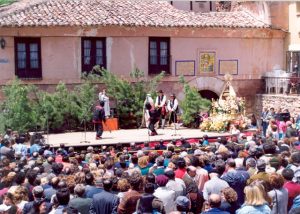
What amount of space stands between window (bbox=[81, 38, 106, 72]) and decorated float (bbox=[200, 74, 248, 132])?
5.58 m

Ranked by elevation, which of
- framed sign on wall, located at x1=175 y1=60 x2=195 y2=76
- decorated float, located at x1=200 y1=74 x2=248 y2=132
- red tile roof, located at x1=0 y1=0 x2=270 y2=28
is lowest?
decorated float, located at x1=200 y1=74 x2=248 y2=132

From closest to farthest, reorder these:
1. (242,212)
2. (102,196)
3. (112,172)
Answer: (242,212) → (102,196) → (112,172)

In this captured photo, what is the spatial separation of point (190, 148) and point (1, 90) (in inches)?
435

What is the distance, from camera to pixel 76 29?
80.3 feet

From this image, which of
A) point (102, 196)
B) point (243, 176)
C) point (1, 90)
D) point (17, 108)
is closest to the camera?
point (102, 196)

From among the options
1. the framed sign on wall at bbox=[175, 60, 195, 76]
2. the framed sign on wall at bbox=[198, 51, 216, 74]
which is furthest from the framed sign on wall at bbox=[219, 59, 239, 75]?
the framed sign on wall at bbox=[175, 60, 195, 76]

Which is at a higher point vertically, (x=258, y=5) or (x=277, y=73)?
(x=258, y=5)

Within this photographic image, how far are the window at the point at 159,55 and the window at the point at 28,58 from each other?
5.17m

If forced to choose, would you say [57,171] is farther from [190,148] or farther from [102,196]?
[190,148]

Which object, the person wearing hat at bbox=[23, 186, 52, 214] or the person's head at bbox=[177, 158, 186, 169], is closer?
the person wearing hat at bbox=[23, 186, 52, 214]

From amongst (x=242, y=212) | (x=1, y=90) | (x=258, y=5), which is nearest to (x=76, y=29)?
(x=1, y=90)

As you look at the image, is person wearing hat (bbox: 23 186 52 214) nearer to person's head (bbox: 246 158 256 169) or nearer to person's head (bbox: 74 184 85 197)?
person's head (bbox: 74 184 85 197)

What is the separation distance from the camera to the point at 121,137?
20.6 m

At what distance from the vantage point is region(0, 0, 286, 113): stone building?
78.9 ft
